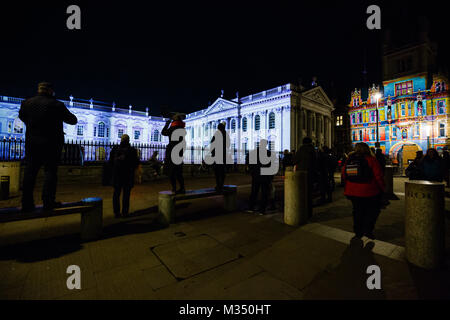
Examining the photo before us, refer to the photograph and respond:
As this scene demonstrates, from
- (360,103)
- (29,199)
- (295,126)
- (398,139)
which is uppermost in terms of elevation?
(360,103)

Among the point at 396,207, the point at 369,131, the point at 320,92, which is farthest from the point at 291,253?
the point at 369,131

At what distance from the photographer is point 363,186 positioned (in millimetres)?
3553

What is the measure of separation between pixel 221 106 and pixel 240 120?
218 inches

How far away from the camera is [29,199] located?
310 centimetres

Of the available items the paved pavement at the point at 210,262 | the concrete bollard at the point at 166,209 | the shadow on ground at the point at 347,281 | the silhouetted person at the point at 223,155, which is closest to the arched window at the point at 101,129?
the paved pavement at the point at 210,262

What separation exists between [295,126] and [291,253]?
30.7 meters

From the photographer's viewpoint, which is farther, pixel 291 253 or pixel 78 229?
pixel 78 229

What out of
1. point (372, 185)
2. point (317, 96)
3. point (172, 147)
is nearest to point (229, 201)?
point (172, 147)

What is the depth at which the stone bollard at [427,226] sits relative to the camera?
262cm

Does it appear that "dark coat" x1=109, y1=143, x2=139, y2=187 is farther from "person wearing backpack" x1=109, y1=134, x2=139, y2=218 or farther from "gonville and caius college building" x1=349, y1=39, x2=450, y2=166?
"gonville and caius college building" x1=349, y1=39, x2=450, y2=166

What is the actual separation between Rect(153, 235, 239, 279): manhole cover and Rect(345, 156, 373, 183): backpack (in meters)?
2.52

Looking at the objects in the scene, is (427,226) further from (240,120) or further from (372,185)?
(240,120)

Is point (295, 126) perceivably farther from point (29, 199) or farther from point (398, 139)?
point (29, 199)

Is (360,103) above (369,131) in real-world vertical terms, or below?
above
